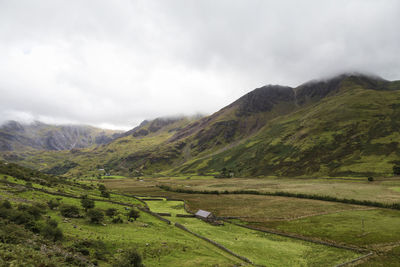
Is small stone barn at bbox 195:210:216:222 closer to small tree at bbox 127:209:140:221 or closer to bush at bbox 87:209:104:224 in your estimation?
small tree at bbox 127:209:140:221

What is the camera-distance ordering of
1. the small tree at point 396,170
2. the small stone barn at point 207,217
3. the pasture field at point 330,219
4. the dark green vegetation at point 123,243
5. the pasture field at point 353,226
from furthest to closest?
the small tree at point 396,170, the small stone barn at point 207,217, the pasture field at point 353,226, the pasture field at point 330,219, the dark green vegetation at point 123,243

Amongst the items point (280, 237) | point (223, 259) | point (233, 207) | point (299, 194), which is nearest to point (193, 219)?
point (233, 207)

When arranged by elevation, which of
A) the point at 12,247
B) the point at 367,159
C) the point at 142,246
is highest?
the point at 367,159

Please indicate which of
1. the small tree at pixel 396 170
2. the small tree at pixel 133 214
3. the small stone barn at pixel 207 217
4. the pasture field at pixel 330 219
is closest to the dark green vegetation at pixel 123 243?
the small tree at pixel 133 214

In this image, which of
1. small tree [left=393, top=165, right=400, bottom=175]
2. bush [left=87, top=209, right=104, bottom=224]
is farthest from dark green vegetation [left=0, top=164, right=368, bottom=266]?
small tree [left=393, top=165, right=400, bottom=175]

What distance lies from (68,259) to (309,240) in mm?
48680

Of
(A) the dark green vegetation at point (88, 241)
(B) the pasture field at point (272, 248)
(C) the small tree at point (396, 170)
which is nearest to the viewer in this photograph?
(A) the dark green vegetation at point (88, 241)

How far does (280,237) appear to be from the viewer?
52531 millimetres

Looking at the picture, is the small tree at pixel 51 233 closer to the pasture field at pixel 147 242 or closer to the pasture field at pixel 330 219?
the pasture field at pixel 147 242

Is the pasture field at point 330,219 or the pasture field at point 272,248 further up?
the pasture field at point 330,219

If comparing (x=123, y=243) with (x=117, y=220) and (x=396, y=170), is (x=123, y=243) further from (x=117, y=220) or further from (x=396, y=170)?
(x=396, y=170)

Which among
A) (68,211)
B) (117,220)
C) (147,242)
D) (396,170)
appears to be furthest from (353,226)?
(396,170)

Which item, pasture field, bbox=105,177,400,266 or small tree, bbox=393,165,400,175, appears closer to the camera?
pasture field, bbox=105,177,400,266

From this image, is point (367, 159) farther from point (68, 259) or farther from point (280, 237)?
point (68, 259)
